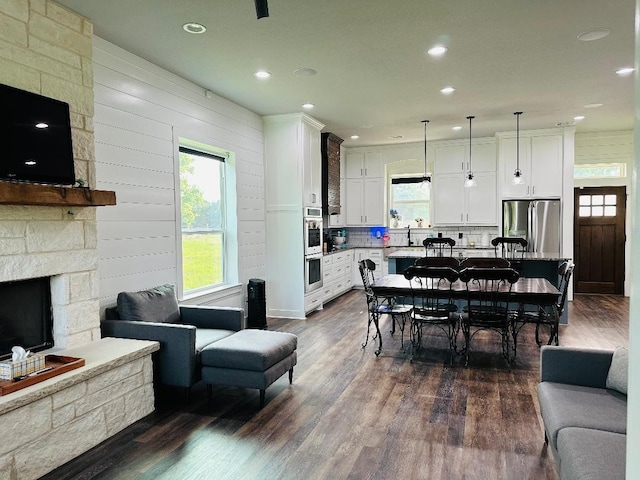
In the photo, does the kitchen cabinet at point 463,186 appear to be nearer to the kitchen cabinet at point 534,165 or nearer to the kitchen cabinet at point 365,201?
the kitchen cabinet at point 534,165

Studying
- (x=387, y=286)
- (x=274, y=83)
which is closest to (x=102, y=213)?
(x=274, y=83)

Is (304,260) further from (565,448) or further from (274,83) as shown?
(565,448)

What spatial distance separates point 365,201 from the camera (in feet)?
29.9

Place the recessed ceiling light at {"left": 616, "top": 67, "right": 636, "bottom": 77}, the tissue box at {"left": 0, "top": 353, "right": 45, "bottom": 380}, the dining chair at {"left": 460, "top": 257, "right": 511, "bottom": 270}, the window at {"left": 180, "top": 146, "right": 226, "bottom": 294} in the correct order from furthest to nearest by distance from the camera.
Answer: the dining chair at {"left": 460, "top": 257, "right": 511, "bottom": 270} < the window at {"left": 180, "top": 146, "right": 226, "bottom": 294} < the recessed ceiling light at {"left": 616, "top": 67, "right": 636, "bottom": 77} < the tissue box at {"left": 0, "top": 353, "right": 45, "bottom": 380}

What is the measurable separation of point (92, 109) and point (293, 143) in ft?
10.7

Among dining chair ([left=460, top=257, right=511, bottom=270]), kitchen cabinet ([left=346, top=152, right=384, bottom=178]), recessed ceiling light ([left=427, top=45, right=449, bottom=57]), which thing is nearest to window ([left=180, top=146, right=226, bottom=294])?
recessed ceiling light ([left=427, top=45, right=449, bottom=57])

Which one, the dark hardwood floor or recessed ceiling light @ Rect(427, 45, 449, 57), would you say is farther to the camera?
recessed ceiling light @ Rect(427, 45, 449, 57)

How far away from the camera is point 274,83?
4859 mm

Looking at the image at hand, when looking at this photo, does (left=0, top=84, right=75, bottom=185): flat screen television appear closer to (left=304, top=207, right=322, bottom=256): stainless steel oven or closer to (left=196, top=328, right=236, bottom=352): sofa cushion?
(left=196, top=328, right=236, bottom=352): sofa cushion

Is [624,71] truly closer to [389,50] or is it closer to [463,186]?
[389,50]

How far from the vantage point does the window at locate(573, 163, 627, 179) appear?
801cm

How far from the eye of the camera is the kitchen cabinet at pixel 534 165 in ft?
24.7

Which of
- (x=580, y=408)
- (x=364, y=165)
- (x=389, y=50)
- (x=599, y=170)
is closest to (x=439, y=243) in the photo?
(x=364, y=165)

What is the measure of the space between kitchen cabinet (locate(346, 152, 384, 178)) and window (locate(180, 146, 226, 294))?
4.03 meters
